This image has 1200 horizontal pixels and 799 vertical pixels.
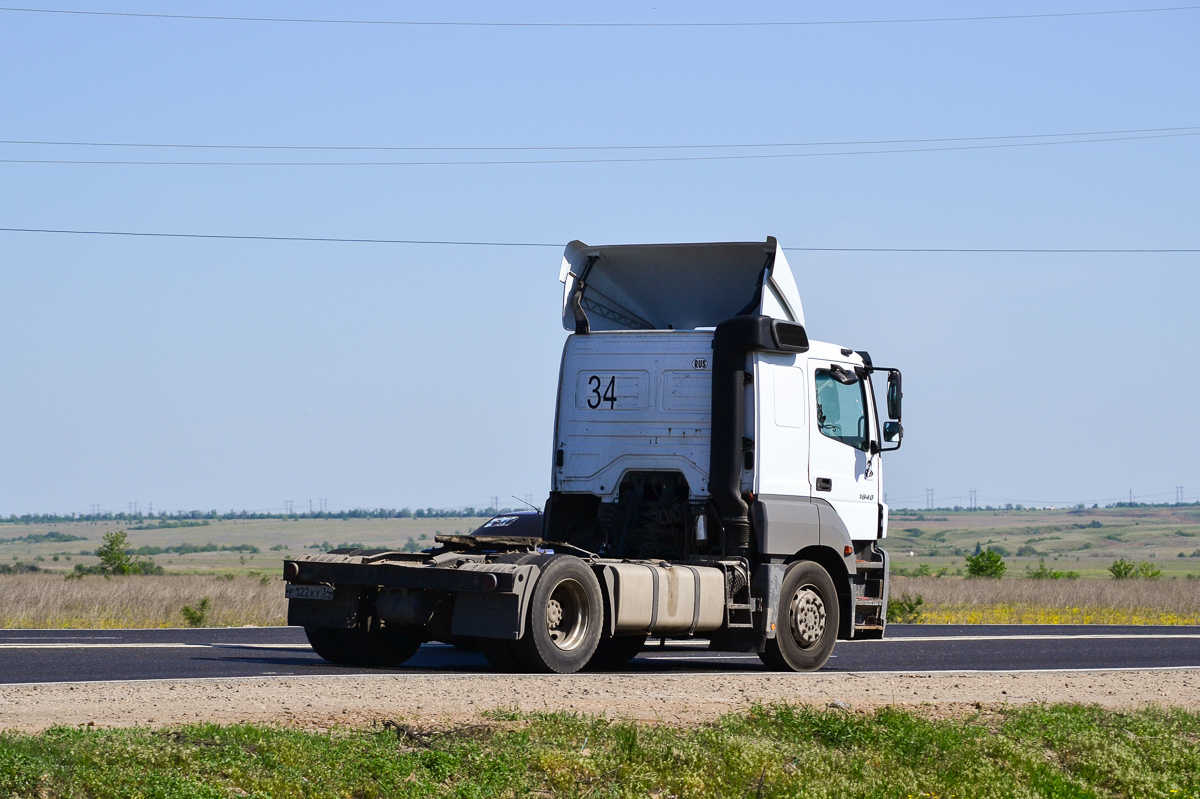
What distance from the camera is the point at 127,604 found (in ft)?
81.5

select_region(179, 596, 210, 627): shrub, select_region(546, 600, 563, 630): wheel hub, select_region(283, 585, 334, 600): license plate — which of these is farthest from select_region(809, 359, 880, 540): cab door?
select_region(179, 596, 210, 627): shrub

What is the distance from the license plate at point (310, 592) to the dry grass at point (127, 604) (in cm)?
954

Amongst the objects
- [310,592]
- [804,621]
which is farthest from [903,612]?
[310,592]

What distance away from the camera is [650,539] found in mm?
14422

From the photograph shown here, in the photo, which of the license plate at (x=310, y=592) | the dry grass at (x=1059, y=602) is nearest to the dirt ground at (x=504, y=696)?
the license plate at (x=310, y=592)

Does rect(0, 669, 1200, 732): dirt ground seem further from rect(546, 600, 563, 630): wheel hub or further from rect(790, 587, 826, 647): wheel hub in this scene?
rect(790, 587, 826, 647): wheel hub

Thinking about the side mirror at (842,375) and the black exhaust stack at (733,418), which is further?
the side mirror at (842,375)

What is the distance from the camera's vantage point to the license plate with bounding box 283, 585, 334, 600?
1255cm

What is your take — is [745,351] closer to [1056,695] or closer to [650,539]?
[650,539]

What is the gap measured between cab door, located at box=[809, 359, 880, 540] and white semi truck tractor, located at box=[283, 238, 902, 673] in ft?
0.07

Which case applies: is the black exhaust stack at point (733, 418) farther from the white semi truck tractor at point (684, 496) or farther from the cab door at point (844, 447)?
the cab door at point (844, 447)

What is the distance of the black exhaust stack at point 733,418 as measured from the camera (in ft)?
44.9

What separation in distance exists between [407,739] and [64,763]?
1.96 m

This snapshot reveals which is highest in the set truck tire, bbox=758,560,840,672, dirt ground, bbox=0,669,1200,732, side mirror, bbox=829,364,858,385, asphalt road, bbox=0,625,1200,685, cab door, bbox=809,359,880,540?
side mirror, bbox=829,364,858,385
